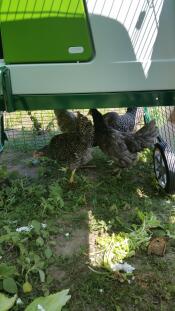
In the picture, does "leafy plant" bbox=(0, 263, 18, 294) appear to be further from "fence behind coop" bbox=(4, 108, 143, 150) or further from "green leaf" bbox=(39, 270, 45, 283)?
"fence behind coop" bbox=(4, 108, 143, 150)

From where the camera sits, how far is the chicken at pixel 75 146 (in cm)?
331

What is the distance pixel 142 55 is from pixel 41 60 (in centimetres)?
59

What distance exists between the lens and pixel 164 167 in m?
3.25

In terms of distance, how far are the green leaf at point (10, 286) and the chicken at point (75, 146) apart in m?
1.28

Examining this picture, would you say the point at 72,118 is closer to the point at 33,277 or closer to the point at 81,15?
the point at 81,15

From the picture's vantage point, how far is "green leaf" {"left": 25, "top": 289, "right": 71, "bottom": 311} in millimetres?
1934

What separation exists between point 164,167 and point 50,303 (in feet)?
5.32

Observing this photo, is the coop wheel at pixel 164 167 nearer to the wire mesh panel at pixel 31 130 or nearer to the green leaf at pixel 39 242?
the green leaf at pixel 39 242

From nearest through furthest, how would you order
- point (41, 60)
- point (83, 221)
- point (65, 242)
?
point (41, 60) → point (65, 242) → point (83, 221)

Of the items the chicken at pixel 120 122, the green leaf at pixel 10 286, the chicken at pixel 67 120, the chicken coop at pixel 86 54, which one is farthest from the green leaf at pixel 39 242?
the chicken at pixel 120 122

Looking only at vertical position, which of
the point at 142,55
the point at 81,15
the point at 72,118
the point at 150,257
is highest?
the point at 81,15

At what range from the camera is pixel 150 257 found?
8.20 feet

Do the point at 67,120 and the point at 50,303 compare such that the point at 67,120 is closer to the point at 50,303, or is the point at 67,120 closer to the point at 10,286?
the point at 10,286

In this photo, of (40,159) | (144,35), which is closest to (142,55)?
(144,35)
